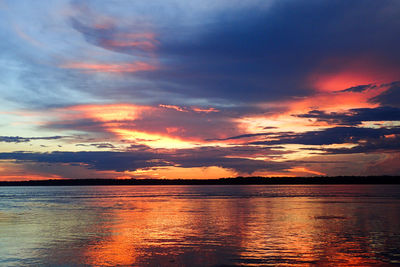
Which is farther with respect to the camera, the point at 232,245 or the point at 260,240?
the point at 260,240

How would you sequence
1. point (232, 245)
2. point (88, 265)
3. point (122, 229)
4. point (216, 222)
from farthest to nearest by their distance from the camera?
point (216, 222)
point (122, 229)
point (232, 245)
point (88, 265)

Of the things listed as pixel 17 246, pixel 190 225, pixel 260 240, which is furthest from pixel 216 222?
pixel 17 246

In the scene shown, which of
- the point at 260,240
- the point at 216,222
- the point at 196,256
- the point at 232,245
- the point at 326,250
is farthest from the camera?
the point at 216,222

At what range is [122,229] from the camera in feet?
124

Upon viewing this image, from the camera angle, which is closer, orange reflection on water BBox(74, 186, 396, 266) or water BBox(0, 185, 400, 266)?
orange reflection on water BBox(74, 186, 396, 266)

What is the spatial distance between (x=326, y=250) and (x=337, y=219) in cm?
2061

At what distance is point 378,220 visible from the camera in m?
43.8

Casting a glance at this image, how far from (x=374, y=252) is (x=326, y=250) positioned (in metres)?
2.92

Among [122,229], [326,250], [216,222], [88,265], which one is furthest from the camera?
[216,222]

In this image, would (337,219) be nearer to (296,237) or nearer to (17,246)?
(296,237)

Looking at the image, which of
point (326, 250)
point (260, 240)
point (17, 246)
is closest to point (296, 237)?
point (260, 240)

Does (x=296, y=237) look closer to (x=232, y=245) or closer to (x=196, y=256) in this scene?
(x=232, y=245)

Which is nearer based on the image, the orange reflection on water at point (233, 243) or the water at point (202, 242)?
the orange reflection on water at point (233, 243)

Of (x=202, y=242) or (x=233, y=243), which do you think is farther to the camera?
(x=202, y=242)
